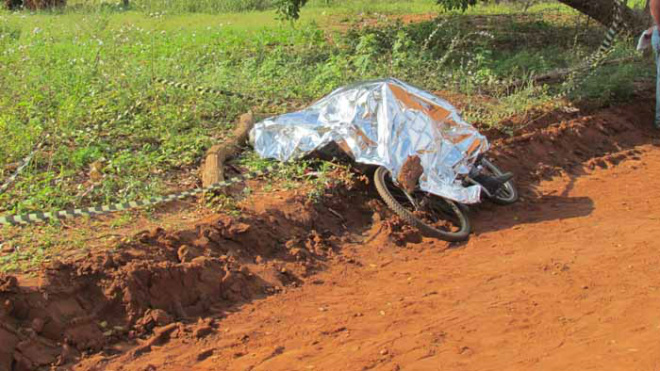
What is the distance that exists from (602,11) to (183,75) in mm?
7122

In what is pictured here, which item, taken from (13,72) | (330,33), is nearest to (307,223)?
(13,72)

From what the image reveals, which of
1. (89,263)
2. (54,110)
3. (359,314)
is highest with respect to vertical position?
(54,110)

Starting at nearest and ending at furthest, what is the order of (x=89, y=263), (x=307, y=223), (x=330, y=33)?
1. (x=89, y=263)
2. (x=307, y=223)
3. (x=330, y=33)

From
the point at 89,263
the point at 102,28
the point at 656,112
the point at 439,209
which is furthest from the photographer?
the point at 102,28

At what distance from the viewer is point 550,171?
26.5 feet

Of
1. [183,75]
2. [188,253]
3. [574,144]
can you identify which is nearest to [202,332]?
[188,253]

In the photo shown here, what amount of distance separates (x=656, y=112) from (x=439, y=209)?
4.47m

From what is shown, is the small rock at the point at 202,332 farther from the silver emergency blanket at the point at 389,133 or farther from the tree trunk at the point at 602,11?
the tree trunk at the point at 602,11

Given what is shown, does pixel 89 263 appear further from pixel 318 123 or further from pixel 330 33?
pixel 330 33

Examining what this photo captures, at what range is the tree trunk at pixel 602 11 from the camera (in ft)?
39.3

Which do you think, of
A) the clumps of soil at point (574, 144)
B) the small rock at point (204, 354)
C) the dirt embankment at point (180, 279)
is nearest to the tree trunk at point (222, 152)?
the dirt embankment at point (180, 279)

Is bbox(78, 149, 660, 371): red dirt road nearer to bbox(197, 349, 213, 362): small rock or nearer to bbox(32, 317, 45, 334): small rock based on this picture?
bbox(197, 349, 213, 362): small rock

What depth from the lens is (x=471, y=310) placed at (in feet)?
16.3

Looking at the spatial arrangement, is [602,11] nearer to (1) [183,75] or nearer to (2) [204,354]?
(1) [183,75]
